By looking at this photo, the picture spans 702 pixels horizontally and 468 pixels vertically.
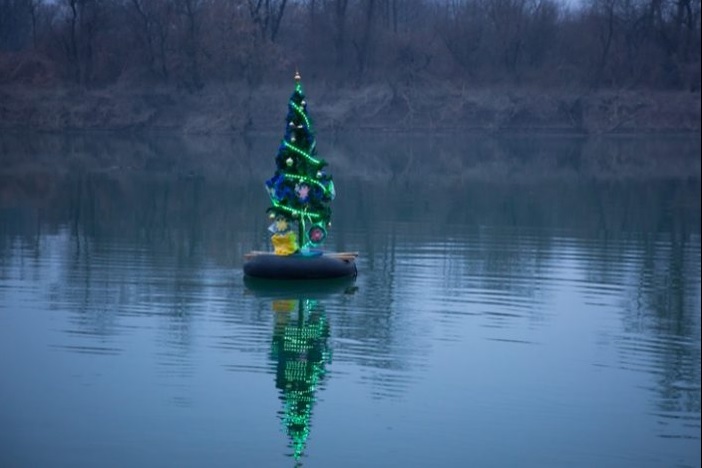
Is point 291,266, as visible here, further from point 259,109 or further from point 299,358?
point 259,109

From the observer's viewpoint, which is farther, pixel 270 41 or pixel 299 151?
pixel 270 41

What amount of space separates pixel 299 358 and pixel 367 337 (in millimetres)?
1170

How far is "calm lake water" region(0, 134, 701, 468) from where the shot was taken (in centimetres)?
986

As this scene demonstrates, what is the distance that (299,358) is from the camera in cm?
1248

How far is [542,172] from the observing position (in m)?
34.9

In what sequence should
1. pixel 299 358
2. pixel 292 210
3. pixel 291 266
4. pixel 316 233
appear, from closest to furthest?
pixel 299 358 < pixel 291 266 < pixel 292 210 < pixel 316 233

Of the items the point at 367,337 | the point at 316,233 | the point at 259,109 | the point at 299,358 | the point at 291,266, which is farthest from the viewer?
the point at 259,109

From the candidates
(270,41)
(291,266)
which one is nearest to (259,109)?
(270,41)

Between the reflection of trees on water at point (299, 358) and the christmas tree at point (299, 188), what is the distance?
171cm

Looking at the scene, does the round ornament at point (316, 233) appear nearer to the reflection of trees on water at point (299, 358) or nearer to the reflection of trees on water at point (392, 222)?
the reflection of trees on water at point (392, 222)

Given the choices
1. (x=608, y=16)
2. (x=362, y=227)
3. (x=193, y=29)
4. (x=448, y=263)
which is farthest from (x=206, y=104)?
(x=608, y=16)

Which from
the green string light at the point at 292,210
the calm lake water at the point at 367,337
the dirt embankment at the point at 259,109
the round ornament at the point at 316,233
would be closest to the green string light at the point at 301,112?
the green string light at the point at 292,210

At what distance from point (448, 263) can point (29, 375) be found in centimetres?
811

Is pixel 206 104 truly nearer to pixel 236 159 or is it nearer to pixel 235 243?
pixel 236 159
